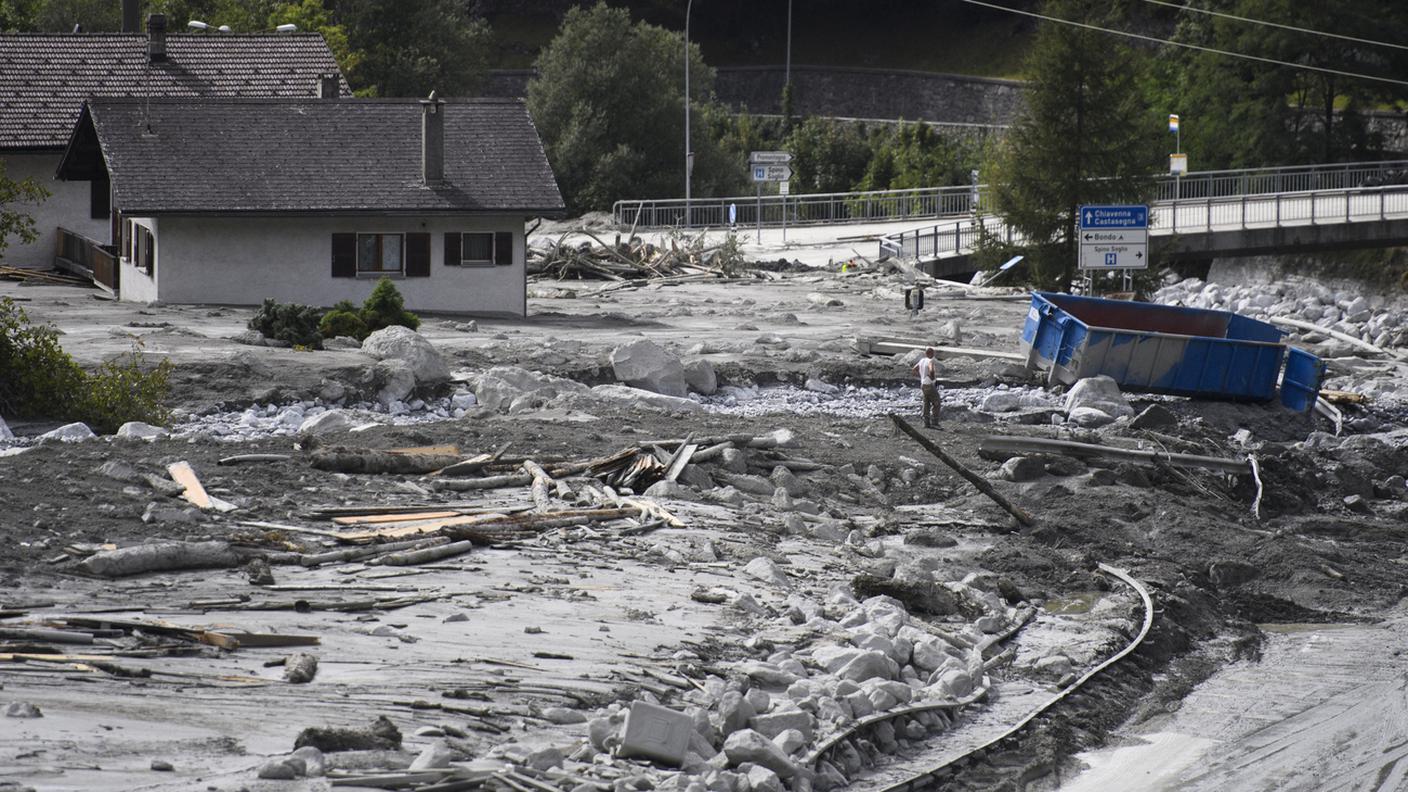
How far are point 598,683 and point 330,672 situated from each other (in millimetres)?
1854

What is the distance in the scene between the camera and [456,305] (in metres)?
37.7

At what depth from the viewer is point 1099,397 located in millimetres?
27703

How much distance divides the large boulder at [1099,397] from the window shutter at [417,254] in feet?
50.9

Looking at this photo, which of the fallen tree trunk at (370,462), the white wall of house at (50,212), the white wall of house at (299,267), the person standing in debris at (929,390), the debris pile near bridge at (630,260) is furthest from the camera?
the debris pile near bridge at (630,260)

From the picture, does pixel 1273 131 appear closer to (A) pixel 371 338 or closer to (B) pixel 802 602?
(A) pixel 371 338

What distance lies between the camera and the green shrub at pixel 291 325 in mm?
29172

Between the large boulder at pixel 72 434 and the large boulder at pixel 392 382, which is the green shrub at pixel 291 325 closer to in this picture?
the large boulder at pixel 392 382

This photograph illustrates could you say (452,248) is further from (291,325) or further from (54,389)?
(54,389)

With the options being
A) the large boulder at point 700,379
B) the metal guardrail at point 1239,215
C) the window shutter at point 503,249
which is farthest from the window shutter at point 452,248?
the metal guardrail at point 1239,215

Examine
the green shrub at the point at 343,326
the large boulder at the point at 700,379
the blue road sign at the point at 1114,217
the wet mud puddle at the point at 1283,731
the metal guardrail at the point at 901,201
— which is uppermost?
the metal guardrail at the point at 901,201

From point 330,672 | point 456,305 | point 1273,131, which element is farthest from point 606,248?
point 330,672

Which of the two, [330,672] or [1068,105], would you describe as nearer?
[330,672]

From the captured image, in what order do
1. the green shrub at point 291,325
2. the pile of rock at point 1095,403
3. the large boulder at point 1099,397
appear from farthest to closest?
the green shrub at point 291,325, the large boulder at point 1099,397, the pile of rock at point 1095,403

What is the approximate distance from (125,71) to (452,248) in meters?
14.5
